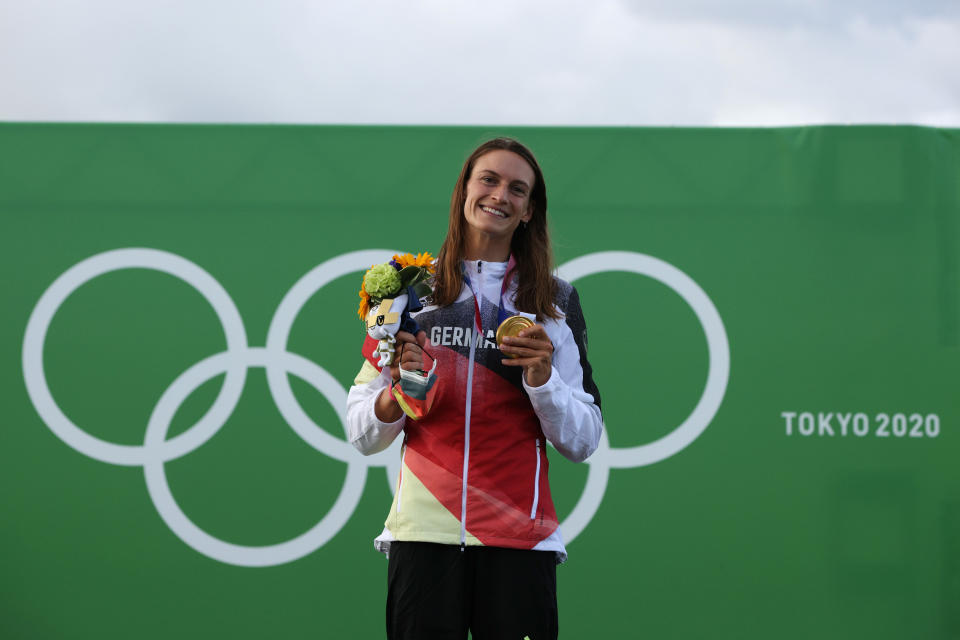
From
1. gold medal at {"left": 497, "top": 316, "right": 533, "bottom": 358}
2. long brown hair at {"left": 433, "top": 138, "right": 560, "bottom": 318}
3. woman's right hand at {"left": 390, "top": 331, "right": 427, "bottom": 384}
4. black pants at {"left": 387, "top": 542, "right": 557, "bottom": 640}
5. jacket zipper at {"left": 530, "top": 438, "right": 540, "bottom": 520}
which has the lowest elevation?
black pants at {"left": 387, "top": 542, "right": 557, "bottom": 640}

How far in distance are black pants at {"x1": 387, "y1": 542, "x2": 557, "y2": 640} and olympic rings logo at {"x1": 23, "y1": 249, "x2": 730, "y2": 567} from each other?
172cm

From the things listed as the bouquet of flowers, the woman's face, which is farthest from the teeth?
the bouquet of flowers

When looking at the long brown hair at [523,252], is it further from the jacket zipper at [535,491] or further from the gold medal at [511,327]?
the jacket zipper at [535,491]

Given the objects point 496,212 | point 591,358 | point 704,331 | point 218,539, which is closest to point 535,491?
point 496,212

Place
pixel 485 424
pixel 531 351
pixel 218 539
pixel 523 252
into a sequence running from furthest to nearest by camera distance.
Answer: pixel 218 539
pixel 523 252
pixel 485 424
pixel 531 351

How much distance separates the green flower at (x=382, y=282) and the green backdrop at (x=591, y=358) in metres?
1.84

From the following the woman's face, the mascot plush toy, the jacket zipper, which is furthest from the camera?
the woman's face

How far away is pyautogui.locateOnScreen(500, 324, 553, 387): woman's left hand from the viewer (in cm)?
161

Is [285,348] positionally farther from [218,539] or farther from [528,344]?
[528,344]

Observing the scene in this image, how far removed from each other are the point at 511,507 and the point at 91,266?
2525 millimetres

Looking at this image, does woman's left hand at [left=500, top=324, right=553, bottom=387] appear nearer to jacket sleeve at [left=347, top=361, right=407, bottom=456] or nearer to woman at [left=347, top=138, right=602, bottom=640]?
woman at [left=347, top=138, right=602, bottom=640]

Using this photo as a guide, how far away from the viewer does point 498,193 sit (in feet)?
5.94

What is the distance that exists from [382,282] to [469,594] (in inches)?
25.3

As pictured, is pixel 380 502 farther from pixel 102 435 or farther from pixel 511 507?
pixel 511 507
